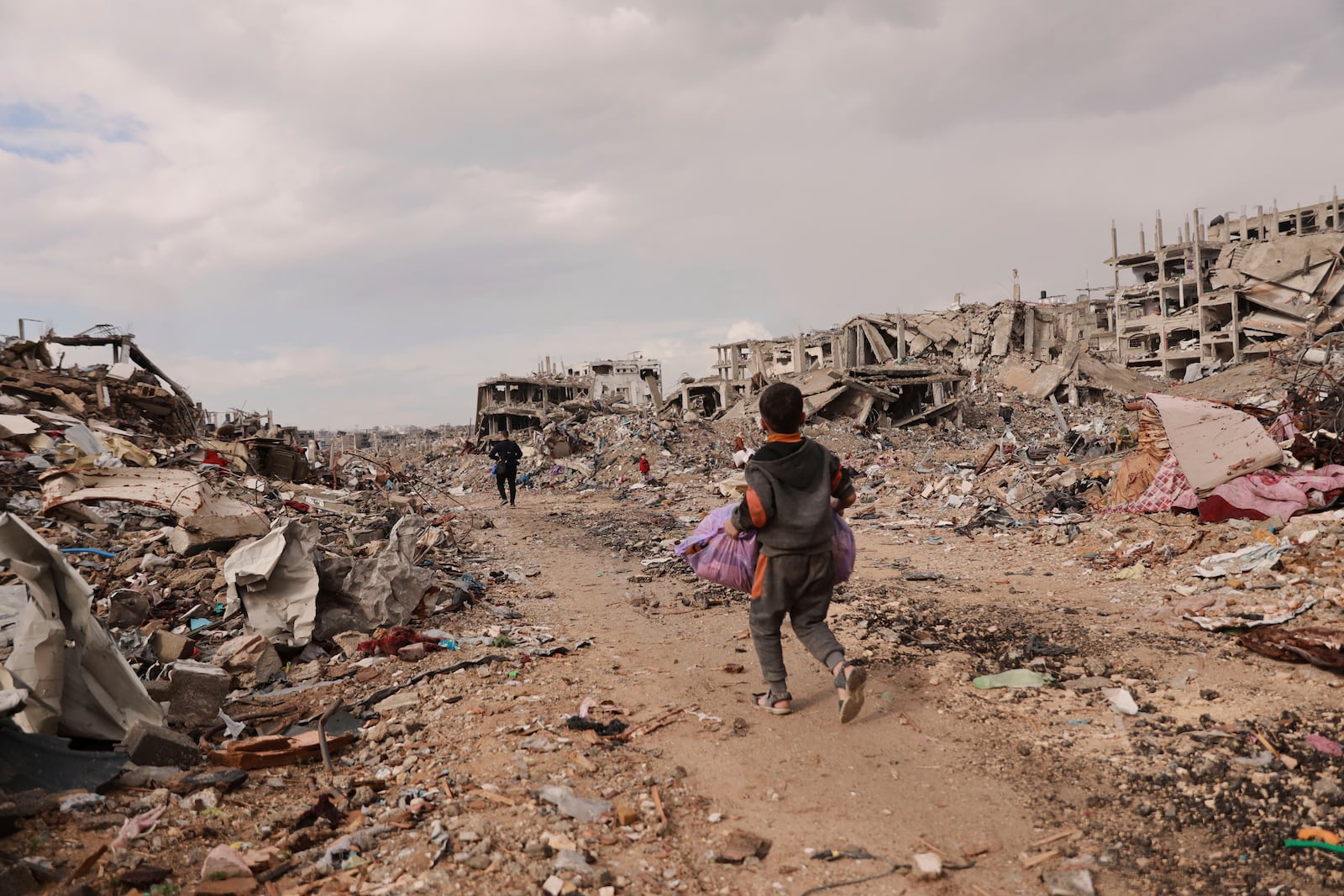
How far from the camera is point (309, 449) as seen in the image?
23.0 m

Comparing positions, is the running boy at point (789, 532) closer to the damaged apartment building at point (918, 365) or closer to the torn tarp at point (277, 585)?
the torn tarp at point (277, 585)

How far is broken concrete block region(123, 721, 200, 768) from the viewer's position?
120 inches

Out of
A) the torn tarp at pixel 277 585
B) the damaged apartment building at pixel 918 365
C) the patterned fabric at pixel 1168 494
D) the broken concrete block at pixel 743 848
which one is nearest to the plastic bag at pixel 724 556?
the broken concrete block at pixel 743 848

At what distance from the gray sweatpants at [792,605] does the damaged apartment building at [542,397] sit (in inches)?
1028

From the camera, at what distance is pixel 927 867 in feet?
7.40

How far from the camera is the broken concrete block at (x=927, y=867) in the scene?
2229 mm

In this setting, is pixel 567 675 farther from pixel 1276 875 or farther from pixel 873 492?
pixel 873 492

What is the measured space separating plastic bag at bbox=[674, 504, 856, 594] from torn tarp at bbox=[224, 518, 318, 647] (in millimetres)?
2916

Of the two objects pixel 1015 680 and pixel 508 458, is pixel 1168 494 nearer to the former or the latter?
pixel 1015 680

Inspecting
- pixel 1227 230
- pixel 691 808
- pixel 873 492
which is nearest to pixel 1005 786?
pixel 691 808

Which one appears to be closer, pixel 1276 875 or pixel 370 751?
pixel 1276 875

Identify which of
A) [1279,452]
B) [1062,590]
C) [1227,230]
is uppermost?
[1227,230]

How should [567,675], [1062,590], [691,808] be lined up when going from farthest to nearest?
[1062,590]
[567,675]
[691,808]

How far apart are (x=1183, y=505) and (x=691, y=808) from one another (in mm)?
6927
